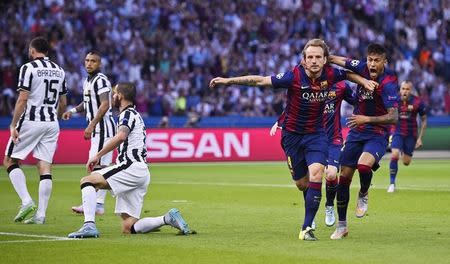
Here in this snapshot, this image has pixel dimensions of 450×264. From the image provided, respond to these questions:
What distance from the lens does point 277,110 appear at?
36688 mm

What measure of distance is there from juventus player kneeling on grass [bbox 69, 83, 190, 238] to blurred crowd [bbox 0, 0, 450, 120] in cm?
2033

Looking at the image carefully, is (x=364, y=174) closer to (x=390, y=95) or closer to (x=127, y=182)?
(x=390, y=95)

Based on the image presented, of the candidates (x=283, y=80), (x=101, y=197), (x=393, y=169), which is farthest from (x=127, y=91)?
(x=393, y=169)

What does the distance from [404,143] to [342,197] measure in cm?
953

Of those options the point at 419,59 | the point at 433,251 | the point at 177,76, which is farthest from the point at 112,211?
the point at 419,59

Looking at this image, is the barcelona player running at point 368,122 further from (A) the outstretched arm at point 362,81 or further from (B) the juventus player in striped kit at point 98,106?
(B) the juventus player in striped kit at point 98,106

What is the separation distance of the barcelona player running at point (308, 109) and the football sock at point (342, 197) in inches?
25.6

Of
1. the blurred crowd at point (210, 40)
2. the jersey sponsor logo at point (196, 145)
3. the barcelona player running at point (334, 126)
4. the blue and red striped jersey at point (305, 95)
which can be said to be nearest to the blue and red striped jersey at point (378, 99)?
the barcelona player running at point (334, 126)

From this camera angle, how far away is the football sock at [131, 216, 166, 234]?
12.7 meters

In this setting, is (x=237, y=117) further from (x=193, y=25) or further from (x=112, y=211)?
(x=112, y=211)

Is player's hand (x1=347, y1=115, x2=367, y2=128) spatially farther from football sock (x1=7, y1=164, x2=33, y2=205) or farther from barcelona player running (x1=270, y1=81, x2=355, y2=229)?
football sock (x1=7, y1=164, x2=33, y2=205)

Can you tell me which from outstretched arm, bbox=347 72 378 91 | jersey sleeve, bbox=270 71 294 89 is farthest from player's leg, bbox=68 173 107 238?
outstretched arm, bbox=347 72 378 91

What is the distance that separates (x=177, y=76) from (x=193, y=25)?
2700 mm

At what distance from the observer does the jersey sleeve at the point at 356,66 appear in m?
12.8
